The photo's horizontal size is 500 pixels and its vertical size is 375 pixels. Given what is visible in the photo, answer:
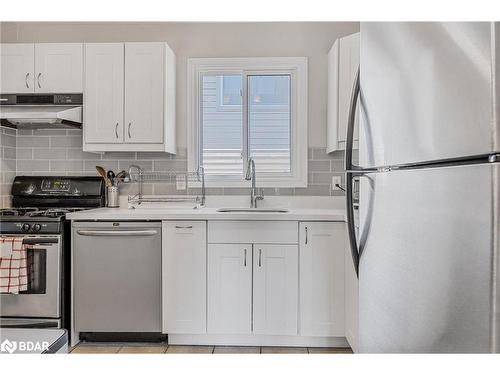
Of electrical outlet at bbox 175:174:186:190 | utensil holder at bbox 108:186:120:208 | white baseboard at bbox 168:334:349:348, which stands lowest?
white baseboard at bbox 168:334:349:348

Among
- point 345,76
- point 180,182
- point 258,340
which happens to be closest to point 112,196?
point 180,182

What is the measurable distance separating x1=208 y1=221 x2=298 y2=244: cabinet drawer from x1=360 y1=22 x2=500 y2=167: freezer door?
126 cm

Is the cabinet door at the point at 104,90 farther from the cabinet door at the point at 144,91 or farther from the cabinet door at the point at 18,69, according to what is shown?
the cabinet door at the point at 18,69

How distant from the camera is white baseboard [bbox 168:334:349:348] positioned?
258cm

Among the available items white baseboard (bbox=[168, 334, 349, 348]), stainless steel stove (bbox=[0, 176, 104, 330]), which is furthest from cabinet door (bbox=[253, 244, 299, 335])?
stainless steel stove (bbox=[0, 176, 104, 330])

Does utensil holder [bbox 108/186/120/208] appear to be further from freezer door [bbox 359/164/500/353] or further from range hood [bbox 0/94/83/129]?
freezer door [bbox 359/164/500/353]

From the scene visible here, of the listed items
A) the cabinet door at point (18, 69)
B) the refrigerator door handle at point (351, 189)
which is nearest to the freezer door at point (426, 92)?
the refrigerator door handle at point (351, 189)

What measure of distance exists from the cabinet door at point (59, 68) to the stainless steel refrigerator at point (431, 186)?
89.4 inches

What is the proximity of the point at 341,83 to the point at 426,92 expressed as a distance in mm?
1988

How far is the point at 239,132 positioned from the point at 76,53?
1.30 m

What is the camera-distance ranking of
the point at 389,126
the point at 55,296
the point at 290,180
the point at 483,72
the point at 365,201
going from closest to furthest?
1. the point at 483,72
2. the point at 389,126
3. the point at 365,201
4. the point at 55,296
5. the point at 290,180

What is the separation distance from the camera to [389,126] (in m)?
1.08
